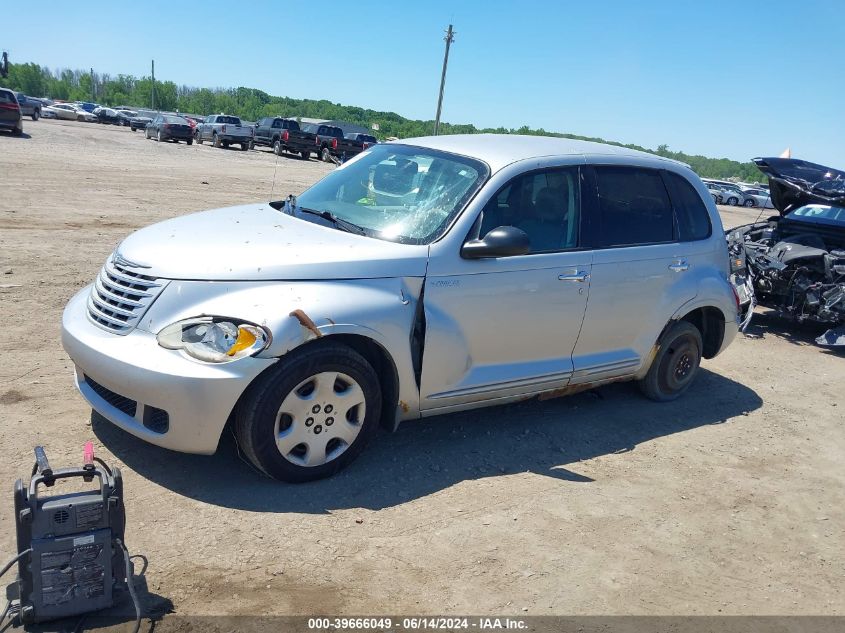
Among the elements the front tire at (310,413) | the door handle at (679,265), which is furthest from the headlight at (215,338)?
the door handle at (679,265)

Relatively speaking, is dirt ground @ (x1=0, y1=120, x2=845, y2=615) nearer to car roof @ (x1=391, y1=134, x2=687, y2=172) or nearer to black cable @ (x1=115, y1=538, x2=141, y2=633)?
black cable @ (x1=115, y1=538, x2=141, y2=633)

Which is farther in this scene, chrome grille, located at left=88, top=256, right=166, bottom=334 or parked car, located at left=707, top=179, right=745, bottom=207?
parked car, located at left=707, top=179, right=745, bottom=207

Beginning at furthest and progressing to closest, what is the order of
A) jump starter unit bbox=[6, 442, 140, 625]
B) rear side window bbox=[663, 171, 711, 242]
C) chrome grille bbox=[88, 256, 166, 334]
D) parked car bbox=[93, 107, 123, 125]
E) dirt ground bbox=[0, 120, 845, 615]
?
parked car bbox=[93, 107, 123, 125] < rear side window bbox=[663, 171, 711, 242] < chrome grille bbox=[88, 256, 166, 334] < dirt ground bbox=[0, 120, 845, 615] < jump starter unit bbox=[6, 442, 140, 625]

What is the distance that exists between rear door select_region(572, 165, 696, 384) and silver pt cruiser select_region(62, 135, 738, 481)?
0.05 feet

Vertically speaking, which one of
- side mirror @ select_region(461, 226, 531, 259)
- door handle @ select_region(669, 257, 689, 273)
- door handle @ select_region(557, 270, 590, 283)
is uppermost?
side mirror @ select_region(461, 226, 531, 259)

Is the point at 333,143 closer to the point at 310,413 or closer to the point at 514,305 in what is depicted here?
the point at 514,305

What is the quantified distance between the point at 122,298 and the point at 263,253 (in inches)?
30.8

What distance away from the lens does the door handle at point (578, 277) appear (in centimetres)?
475

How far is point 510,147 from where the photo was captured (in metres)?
5.05

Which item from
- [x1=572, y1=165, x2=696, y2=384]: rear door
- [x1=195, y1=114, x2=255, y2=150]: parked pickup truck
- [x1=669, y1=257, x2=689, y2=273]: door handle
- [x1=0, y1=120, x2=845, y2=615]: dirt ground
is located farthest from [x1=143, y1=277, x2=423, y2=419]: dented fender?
[x1=195, y1=114, x2=255, y2=150]: parked pickup truck

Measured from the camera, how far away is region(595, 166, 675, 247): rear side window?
5113 millimetres

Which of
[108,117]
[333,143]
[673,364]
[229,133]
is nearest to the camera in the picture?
[673,364]

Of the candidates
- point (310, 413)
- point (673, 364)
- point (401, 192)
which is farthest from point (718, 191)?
point (310, 413)

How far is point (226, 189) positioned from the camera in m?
18.4
